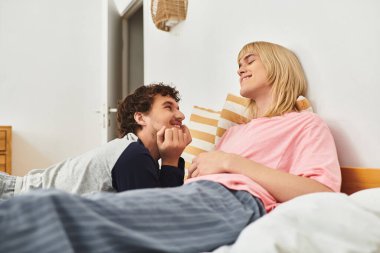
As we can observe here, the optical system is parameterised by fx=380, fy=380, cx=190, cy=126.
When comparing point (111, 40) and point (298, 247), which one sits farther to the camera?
point (111, 40)

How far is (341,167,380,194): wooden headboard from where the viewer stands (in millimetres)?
1000

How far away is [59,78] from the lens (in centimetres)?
315

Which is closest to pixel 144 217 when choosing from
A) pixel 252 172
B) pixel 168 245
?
pixel 168 245

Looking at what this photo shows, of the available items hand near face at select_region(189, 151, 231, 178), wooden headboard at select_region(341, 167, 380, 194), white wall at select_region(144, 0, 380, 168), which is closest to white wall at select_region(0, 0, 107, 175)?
white wall at select_region(144, 0, 380, 168)

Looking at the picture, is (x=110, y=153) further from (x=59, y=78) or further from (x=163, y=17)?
(x=59, y=78)

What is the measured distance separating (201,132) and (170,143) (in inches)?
11.1

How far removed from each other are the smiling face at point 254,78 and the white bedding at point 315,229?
63cm

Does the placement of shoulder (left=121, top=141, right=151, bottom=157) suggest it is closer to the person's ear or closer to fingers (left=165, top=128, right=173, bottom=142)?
fingers (left=165, top=128, right=173, bottom=142)

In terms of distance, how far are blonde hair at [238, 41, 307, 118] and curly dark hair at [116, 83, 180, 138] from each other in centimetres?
36

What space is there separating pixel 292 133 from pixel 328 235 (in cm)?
49

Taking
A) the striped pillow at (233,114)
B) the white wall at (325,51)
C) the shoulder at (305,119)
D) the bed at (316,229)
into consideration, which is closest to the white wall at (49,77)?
the white wall at (325,51)

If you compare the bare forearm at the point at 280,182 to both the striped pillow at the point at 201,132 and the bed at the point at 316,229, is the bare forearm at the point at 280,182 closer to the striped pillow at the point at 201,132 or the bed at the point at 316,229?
the bed at the point at 316,229

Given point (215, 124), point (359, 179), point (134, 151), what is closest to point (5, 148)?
point (215, 124)

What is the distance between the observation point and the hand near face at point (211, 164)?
3.48 feet
